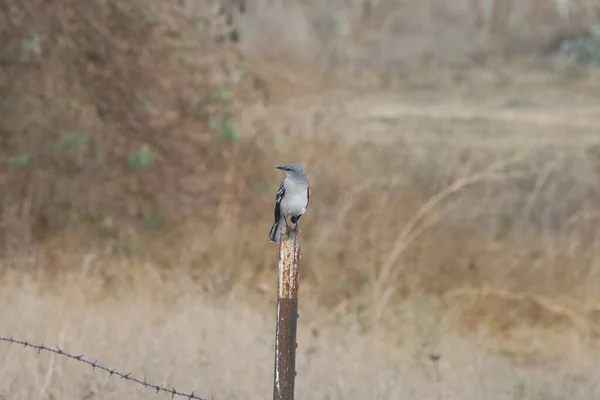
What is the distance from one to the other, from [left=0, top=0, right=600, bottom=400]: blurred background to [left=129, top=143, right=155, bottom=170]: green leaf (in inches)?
1.4

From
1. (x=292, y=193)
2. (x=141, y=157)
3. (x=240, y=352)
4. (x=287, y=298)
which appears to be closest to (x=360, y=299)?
(x=240, y=352)

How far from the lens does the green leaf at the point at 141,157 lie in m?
9.77

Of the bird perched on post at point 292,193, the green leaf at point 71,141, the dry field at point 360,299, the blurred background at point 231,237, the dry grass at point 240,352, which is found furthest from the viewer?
the green leaf at point 71,141

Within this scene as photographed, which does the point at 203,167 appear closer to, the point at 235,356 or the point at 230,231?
the point at 230,231

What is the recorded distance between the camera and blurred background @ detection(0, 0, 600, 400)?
23.3 feet

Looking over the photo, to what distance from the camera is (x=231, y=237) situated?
401 inches

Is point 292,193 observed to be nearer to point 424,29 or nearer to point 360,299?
point 360,299

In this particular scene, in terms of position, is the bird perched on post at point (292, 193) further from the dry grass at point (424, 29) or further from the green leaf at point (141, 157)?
the dry grass at point (424, 29)

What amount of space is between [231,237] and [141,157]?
122cm

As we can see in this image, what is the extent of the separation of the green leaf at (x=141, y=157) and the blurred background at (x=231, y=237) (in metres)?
0.03

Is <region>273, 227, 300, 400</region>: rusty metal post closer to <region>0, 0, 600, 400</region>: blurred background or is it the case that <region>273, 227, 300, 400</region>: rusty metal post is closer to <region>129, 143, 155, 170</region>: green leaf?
<region>0, 0, 600, 400</region>: blurred background

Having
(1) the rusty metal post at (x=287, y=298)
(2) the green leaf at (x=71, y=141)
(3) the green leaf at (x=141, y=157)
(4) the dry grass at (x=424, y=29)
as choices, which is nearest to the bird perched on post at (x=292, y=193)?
(1) the rusty metal post at (x=287, y=298)

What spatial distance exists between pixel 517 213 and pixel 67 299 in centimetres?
617

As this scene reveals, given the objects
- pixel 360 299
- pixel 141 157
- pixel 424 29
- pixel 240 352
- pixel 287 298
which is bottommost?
pixel 287 298
